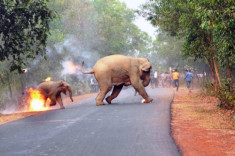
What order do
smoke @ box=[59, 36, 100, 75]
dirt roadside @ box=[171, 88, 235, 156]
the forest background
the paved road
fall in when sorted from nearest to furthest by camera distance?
the paved road
dirt roadside @ box=[171, 88, 235, 156]
the forest background
smoke @ box=[59, 36, 100, 75]

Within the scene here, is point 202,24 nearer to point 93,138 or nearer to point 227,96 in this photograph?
point 93,138

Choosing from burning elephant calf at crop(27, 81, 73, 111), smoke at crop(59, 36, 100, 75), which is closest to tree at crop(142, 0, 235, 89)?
burning elephant calf at crop(27, 81, 73, 111)

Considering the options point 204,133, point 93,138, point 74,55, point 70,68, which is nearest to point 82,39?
point 74,55

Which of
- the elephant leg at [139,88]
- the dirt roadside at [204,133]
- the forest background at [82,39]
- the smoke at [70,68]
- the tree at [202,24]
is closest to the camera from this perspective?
the dirt roadside at [204,133]

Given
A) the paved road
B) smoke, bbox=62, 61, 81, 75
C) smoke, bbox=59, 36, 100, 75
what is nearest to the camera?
the paved road

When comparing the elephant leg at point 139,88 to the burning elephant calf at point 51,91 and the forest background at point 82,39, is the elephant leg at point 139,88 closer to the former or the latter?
the forest background at point 82,39

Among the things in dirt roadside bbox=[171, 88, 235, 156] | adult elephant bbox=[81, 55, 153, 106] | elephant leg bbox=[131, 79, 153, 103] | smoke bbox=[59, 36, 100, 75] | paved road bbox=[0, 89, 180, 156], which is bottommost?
dirt roadside bbox=[171, 88, 235, 156]

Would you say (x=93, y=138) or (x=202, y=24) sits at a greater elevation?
(x=202, y=24)

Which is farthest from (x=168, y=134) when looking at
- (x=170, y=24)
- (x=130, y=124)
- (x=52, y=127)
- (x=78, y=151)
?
(x=170, y=24)

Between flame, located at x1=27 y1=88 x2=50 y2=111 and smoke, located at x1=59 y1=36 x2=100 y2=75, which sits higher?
smoke, located at x1=59 y1=36 x2=100 y2=75

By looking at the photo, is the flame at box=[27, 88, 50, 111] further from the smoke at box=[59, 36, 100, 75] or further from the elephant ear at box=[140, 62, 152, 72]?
the smoke at box=[59, 36, 100, 75]

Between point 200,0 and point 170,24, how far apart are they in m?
8.77

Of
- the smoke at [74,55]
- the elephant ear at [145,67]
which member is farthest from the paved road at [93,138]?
the smoke at [74,55]

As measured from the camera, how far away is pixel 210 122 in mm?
11273
